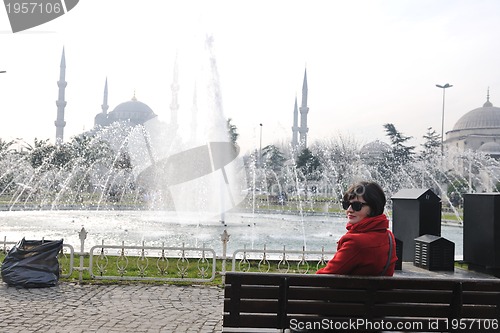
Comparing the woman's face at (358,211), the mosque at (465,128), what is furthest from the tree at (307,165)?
the woman's face at (358,211)

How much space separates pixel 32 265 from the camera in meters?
7.32

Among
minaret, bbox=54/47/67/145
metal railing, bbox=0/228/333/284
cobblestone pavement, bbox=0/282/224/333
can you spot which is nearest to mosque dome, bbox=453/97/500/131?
minaret, bbox=54/47/67/145

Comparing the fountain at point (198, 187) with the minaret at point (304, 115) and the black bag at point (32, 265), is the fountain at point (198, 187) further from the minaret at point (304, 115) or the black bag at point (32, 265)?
the minaret at point (304, 115)

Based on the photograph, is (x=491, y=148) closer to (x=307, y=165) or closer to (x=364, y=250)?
(x=307, y=165)

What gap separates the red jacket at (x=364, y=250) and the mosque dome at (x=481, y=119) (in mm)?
99072

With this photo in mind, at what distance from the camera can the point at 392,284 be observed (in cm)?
366

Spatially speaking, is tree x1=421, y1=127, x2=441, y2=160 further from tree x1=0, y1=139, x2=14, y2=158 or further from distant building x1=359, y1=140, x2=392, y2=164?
tree x1=0, y1=139, x2=14, y2=158

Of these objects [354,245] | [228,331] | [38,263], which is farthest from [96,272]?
[354,245]

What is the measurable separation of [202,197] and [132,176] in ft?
112

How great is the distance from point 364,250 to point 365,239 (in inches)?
3.3

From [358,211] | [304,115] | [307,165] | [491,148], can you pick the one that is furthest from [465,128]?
[358,211]

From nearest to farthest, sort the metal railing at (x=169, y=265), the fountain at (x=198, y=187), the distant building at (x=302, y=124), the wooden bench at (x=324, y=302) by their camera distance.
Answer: the wooden bench at (x=324, y=302) → the metal railing at (x=169, y=265) → the fountain at (x=198, y=187) → the distant building at (x=302, y=124)

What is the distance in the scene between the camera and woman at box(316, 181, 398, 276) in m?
3.66

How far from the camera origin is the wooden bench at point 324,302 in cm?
363
